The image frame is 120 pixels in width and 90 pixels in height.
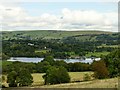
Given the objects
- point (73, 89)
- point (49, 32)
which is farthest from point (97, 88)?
point (49, 32)

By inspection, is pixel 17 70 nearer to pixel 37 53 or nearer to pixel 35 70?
pixel 35 70

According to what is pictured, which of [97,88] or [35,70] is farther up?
[97,88]

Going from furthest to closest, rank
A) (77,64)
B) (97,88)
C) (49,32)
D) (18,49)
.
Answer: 1. (49,32)
2. (18,49)
3. (77,64)
4. (97,88)

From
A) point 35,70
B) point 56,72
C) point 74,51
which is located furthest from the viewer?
point 74,51

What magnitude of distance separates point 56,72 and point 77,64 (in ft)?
40.0

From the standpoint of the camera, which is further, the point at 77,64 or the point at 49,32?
the point at 49,32

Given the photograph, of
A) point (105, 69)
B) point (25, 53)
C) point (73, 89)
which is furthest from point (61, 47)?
point (73, 89)

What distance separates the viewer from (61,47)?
204 ft

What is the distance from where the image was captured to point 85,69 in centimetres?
3241

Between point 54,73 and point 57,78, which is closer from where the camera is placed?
point 57,78

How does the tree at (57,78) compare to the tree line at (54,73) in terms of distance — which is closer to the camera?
the tree line at (54,73)

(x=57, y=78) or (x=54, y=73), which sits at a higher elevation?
(x=54, y=73)

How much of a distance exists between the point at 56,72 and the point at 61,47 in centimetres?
3999

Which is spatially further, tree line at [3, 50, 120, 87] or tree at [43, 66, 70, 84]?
tree at [43, 66, 70, 84]
